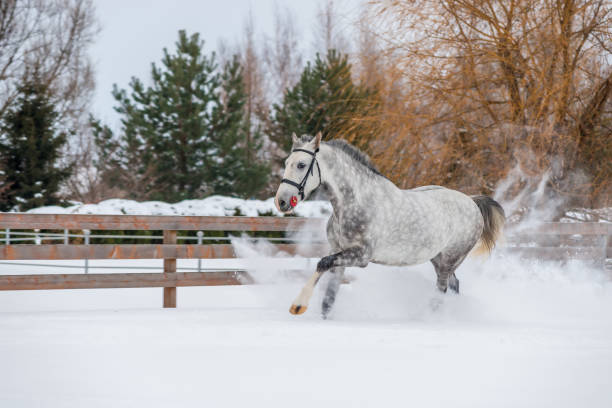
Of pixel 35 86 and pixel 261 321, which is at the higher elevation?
pixel 35 86

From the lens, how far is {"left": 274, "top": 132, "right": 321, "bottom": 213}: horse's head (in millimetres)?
3846

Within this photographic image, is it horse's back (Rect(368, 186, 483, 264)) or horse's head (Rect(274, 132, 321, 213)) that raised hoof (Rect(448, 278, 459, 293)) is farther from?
horse's head (Rect(274, 132, 321, 213))

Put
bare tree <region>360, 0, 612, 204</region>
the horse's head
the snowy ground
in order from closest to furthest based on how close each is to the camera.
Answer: the snowy ground → the horse's head → bare tree <region>360, 0, 612, 204</region>

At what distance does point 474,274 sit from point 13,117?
1444cm

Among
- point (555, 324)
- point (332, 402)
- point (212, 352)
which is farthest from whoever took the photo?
point (555, 324)

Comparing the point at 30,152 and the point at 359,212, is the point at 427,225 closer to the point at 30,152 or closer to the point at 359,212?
the point at 359,212

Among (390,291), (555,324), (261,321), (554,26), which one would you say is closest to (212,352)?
(261,321)

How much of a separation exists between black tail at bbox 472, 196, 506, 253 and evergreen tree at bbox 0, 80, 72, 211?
44.4 ft

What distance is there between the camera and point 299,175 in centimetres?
398

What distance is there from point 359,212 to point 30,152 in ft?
47.1

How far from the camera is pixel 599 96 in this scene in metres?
7.69

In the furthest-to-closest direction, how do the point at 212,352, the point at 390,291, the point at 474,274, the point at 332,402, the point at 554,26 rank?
the point at 554,26, the point at 474,274, the point at 390,291, the point at 212,352, the point at 332,402

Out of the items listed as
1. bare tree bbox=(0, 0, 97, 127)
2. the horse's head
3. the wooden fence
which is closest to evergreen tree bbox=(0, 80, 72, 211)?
bare tree bbox=(0, 0, 97, 127)

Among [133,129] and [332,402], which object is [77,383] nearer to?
[332,402]
